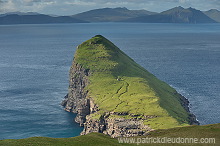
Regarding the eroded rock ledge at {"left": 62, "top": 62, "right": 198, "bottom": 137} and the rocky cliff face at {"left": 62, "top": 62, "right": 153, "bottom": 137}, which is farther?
the eroded rock ledge at {"left": 62, "top": 62, "right": 198, "bottom": 137}

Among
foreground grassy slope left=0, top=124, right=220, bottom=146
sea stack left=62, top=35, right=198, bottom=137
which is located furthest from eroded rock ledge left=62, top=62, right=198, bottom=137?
foreground grassy slope left=0, top=124, right=220, bottom=146

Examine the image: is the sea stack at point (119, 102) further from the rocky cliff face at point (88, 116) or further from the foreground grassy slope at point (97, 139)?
the foreground grassy slope at point (97, 139)

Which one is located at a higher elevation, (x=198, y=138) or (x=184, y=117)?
(x=198, y=138)

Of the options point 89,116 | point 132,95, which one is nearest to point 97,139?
point 89,116

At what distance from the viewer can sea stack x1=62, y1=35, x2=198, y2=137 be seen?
135250 millimetres

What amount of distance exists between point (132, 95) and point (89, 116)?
25909mm

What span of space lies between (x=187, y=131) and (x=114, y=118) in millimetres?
53003

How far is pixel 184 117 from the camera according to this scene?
14588cm

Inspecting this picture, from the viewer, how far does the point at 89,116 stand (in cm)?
14762

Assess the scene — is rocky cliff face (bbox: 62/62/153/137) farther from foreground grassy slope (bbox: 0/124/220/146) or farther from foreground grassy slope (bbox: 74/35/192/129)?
foreground grassy slope (bbox: 0/124/220/146)

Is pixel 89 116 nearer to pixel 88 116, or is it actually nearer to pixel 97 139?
pixel 88 116

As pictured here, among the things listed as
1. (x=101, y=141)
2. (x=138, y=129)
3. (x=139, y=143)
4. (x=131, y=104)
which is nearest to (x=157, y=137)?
(x=139, y=143)

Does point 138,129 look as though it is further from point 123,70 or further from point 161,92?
point 123,70

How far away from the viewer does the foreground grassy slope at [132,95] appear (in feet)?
461
